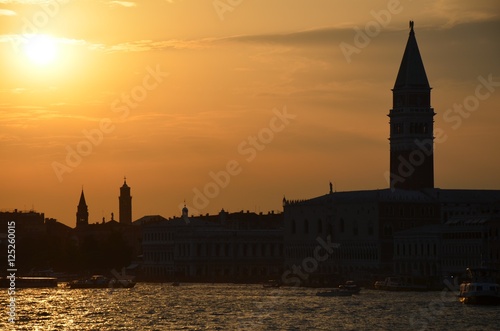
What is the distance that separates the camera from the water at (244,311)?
110m

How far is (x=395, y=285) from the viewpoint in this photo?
172000mm

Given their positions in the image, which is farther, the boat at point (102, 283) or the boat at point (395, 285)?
the boat at point (102, 283)

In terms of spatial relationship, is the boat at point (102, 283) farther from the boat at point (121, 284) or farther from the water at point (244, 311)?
the water at point (244, 311)

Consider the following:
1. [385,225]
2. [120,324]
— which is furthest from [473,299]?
[385,225]

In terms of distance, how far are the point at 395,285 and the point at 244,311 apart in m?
48.4

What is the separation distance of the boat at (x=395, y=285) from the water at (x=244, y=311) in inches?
149

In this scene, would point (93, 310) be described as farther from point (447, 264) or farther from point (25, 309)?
point (447, 264)

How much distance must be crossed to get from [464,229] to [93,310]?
190 ft

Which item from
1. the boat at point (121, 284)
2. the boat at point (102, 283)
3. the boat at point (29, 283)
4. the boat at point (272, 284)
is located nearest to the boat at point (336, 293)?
the boat at point (272, 284)

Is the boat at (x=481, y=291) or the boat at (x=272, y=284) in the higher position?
the boat at (x=272, y=284)

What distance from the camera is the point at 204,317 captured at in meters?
119

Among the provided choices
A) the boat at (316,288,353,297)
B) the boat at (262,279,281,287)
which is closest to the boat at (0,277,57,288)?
the boat at (262,279,281,287)

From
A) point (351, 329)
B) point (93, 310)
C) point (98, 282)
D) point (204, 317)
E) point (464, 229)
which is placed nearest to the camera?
point (351, 329)

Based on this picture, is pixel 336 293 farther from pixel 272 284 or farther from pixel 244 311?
pixel 244 311
